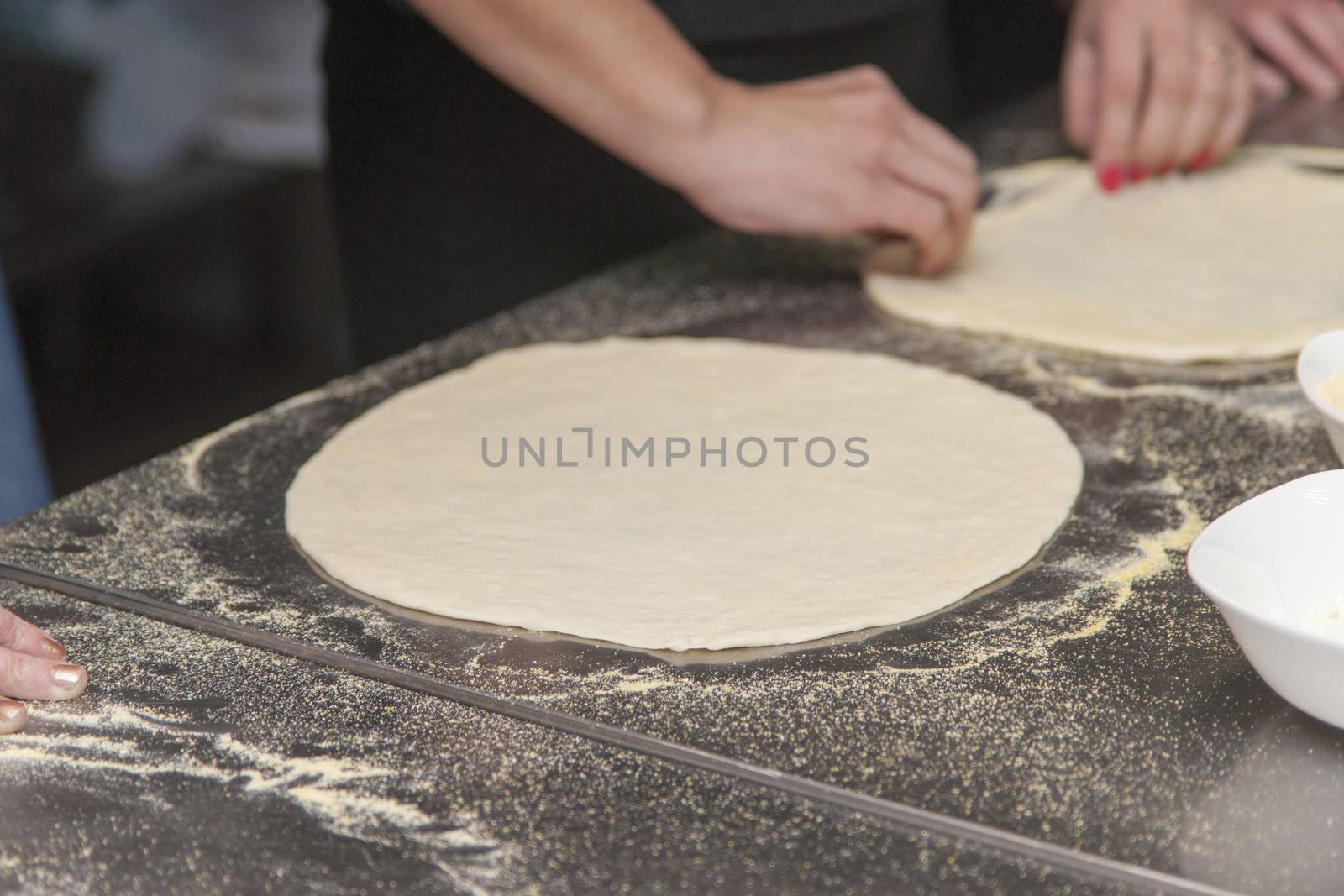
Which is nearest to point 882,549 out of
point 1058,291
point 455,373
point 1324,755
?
point 1324,755

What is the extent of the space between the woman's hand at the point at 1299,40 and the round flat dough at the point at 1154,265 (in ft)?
1.19

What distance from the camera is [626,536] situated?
43.3 inches

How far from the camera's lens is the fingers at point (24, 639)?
0.89 metres

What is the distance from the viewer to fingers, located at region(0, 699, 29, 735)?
86cm

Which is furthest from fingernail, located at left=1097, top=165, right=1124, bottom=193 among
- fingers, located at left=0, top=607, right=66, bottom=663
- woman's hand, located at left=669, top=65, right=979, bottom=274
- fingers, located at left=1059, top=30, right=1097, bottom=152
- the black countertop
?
fingers, located at left=0, top=607, right=66, bottom=663

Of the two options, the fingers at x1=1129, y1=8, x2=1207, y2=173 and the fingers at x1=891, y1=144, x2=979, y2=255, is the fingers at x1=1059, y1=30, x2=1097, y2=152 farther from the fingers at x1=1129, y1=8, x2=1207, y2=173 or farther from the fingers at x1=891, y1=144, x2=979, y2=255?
the fingers at x1=891, y1=144, x2=979, y2=255

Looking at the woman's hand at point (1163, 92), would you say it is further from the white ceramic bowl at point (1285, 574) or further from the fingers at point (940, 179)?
the white ceramic bowl at point (1285, 574)

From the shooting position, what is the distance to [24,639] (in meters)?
0.90

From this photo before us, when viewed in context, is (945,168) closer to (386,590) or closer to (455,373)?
(455,373)

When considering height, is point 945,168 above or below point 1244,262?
above

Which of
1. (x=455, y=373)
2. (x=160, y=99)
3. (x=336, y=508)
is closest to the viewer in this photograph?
(x=336, y=508)

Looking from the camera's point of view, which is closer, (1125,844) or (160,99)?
(1125,844)

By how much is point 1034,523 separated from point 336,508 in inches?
21.8

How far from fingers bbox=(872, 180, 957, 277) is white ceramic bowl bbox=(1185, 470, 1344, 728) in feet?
2.56
